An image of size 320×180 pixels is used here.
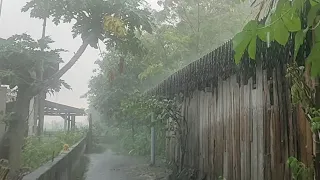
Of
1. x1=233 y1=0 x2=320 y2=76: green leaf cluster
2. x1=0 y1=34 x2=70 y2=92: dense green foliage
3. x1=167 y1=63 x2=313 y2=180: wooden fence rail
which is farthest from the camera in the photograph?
x1=0 y1=34 x2=70 y2=92: dense green foliage

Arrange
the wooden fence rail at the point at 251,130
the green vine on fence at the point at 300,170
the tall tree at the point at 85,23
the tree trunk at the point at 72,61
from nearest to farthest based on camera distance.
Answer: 1. the green vine on fence at the point at 300,170
2. the wooden fence rail at the point at 251,130
3. the tall tree at the point at 85,23
4. the tree trunk at the point at 72,61

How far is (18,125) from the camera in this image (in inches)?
295

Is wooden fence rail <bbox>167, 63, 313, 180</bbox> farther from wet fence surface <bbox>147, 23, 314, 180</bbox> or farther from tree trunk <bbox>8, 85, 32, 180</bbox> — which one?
tree trunk <bbox>8, 85, 32, 180</bbox>

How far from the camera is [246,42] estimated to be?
1.30 m

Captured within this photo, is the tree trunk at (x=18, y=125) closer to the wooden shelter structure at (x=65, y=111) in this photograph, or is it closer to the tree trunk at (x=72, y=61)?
the tree trunk at (x=72, y=61)

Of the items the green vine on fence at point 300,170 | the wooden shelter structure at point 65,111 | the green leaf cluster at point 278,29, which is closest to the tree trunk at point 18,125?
the green vine on fence at point 300,170

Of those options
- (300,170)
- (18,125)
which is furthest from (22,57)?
(300,170)

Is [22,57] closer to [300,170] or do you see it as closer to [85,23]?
[85,23]

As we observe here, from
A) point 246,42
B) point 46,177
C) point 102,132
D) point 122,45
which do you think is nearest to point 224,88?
point 46,177

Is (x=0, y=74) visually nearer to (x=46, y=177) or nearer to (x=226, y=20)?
(x=46, y=177)

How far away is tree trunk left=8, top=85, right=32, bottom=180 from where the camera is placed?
7273 millimetres

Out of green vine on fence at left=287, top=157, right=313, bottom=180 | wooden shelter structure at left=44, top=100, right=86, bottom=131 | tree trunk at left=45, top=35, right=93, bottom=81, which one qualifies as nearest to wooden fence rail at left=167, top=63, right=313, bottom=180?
green vine on fence at left=287, top=157, right=313, bottom=180

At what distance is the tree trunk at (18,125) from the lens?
7.27 m

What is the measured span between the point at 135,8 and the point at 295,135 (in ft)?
17.9
